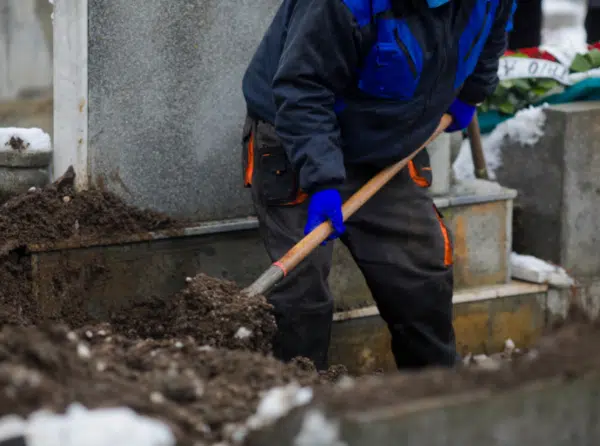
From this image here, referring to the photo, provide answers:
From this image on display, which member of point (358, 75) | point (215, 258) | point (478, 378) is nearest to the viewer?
point (478, 378)

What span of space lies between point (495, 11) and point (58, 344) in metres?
2.58

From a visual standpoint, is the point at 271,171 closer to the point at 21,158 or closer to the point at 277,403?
the point at 21,158

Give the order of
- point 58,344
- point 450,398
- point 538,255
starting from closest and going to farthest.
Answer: point 450,398 → point 58,344 → point 538,255

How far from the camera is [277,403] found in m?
2.57

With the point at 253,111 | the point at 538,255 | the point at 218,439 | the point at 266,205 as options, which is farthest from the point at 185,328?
the point at 538,255

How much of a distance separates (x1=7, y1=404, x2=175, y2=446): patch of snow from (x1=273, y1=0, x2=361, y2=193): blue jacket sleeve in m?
1.73

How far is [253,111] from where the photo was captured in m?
4.39

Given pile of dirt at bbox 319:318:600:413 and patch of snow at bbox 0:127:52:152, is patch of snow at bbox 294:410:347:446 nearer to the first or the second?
pile of dirt at bbox 319:318:600:413

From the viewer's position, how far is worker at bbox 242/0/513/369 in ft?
12.9

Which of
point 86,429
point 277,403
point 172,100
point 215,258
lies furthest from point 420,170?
point 86,429

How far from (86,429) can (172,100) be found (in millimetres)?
2625

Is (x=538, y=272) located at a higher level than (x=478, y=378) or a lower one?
lower

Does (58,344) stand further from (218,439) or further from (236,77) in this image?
(236,77)

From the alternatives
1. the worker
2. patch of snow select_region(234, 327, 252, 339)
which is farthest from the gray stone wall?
patch of snow select_region(234, 327, 252, 339)
